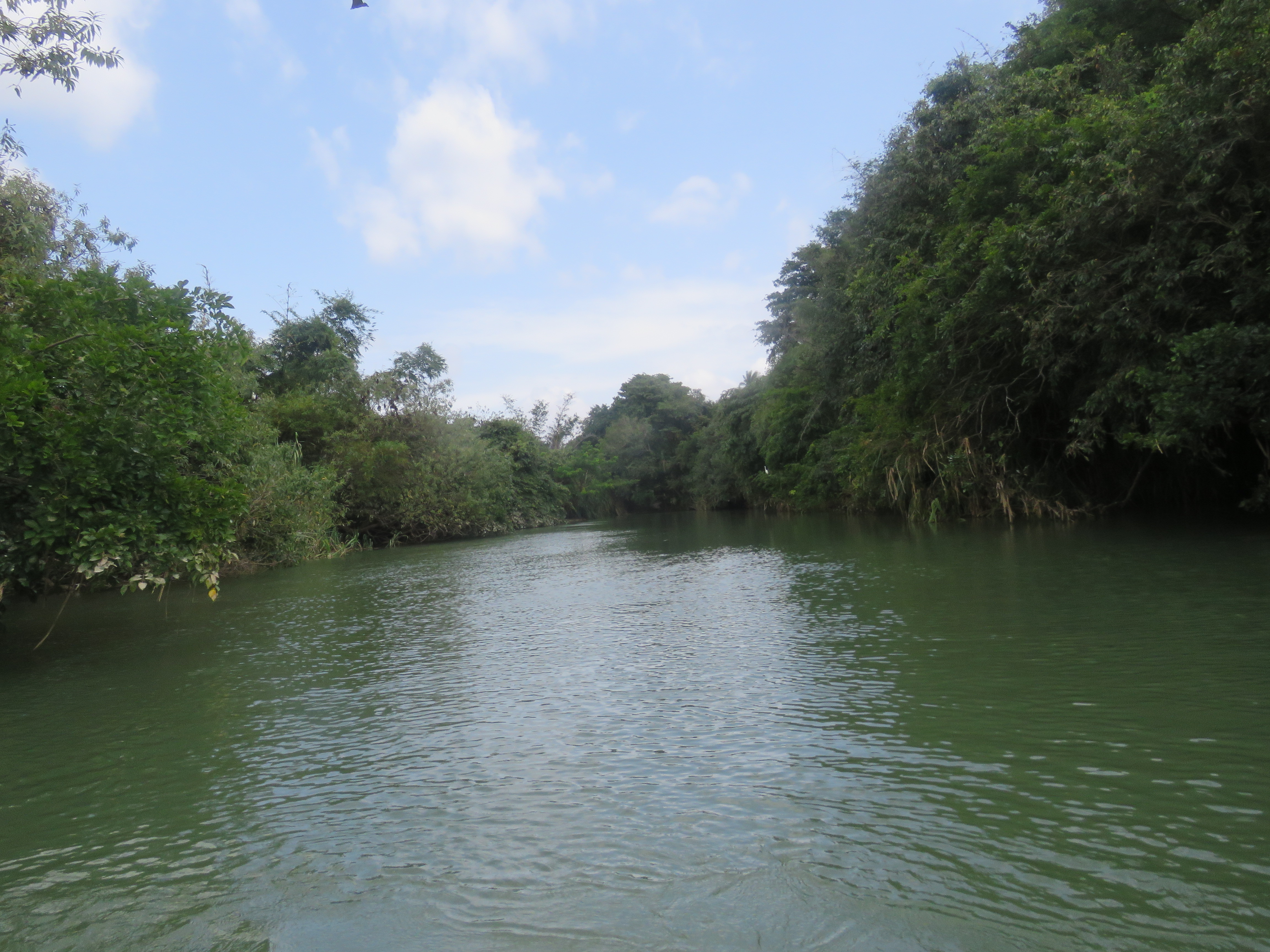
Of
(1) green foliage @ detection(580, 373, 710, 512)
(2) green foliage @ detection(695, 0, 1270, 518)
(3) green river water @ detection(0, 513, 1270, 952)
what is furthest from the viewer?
(1) green foliage @ detection(580, 373, 710, 512)

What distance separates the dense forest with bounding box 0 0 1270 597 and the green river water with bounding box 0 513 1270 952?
2.18 metres

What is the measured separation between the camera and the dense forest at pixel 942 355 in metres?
8.20

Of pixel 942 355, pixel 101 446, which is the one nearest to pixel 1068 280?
pixel 942 355

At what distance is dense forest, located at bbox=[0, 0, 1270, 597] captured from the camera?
26.9ft

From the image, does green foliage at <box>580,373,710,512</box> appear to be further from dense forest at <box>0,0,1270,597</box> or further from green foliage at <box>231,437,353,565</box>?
green foliage at <box>231,437,353,565</box>

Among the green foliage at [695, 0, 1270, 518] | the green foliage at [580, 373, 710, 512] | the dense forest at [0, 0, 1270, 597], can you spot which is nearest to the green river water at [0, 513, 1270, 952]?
the dense forest at [0, 0, 1270, 597]

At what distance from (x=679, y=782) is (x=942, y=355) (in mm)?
15694

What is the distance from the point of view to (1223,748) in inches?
158

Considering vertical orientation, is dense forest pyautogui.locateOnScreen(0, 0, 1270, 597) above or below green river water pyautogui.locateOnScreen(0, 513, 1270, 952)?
above

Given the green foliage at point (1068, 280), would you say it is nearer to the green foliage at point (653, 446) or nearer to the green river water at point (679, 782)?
the green river water at point (679, 782)

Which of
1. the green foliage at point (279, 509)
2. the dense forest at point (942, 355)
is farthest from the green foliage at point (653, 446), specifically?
the green foliage at point (279, 509)

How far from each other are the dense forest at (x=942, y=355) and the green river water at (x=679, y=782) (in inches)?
85.7

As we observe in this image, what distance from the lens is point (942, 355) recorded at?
17.9 meters

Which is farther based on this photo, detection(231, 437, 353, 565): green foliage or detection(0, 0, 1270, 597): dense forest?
detection(231, 437, 353, 565): green foliage
